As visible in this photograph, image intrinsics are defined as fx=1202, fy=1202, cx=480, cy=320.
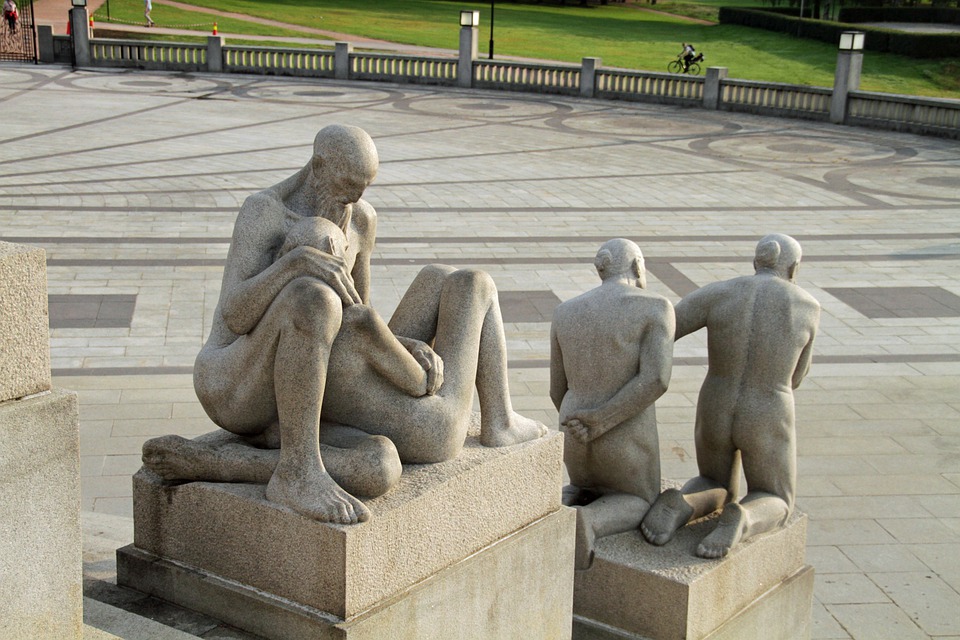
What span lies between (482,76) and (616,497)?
1217 inches

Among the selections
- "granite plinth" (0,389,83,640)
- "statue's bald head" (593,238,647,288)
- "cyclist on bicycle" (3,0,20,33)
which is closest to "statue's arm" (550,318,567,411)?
"statue's bald head" (593,238,647,288)

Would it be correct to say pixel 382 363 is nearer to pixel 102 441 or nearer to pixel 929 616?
pixel 929 616

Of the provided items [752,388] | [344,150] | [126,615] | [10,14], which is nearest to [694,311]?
[752,388]

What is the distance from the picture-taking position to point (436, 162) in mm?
23562

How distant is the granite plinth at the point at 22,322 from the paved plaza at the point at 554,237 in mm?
2523

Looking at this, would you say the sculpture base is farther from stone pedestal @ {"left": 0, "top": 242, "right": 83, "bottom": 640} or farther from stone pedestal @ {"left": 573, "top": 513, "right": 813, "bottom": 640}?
stone pedestal @ {"left": 0, "top": 242, "right": 83, "bottom": 640}

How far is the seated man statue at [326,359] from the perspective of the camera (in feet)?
16.5

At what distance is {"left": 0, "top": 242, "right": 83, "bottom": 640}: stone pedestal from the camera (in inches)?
159

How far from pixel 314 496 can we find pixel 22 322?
144cm

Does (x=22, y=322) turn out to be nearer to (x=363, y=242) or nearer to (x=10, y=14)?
(x=363, y=242)

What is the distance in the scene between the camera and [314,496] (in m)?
4.96

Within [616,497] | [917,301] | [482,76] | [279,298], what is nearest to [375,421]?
[279,298]

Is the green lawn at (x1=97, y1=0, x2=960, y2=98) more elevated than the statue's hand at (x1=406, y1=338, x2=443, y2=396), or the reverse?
the green lawn at (x1=97, y1=0, x2=960, y2=98)

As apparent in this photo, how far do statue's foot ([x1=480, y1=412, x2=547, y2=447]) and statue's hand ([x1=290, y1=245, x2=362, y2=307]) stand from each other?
1147 millimetres
